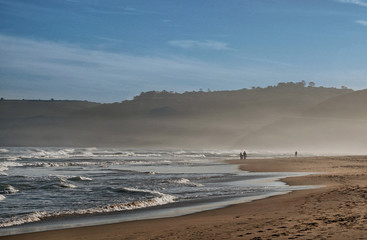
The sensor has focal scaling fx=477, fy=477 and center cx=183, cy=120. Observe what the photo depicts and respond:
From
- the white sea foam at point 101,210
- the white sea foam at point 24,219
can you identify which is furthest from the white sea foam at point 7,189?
the white sea foam at point 24,219

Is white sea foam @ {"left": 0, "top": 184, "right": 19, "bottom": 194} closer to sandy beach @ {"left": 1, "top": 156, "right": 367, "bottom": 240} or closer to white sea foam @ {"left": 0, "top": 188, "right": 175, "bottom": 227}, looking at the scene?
white sea foam @ {"left": 0, "top": 188, "right": 175, "bottom": 227}

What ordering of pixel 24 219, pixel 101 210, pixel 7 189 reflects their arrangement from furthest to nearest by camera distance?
pixel 7 189
pixel 101 210
pixel 24 219

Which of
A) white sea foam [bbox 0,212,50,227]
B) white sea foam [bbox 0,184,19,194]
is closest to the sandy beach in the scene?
white sea foam [bbox 0,212,50,227]

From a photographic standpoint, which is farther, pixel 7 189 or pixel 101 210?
pixel 7 189

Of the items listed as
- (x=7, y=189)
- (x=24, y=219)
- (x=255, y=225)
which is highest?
(x=255, y=225)

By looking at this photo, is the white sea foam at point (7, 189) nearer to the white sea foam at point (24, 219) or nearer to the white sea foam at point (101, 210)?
the white sea foam at point (101, 210)

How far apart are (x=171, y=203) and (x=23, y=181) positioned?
35.1 ft

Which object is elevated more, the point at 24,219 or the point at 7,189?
the point at 7,189

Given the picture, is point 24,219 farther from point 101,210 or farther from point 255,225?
point 255,225

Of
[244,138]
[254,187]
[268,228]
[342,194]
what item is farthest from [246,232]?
[244,138]

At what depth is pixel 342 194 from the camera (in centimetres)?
1736

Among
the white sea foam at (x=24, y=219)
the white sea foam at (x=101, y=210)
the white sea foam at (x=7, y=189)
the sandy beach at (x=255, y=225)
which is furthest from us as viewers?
the white sea foam at (x=7, y=189)

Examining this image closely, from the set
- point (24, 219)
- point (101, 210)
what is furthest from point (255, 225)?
point (24, 219)

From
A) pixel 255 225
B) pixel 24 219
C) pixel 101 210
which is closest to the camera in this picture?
pixel 255 225
